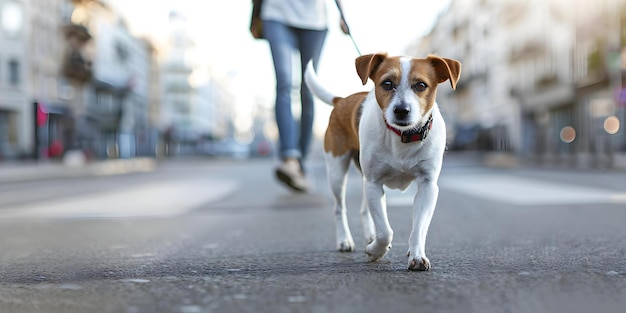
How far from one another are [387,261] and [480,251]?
54 cm

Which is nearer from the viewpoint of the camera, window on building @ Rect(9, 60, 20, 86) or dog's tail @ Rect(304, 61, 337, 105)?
dog's tail @ Rect(304, 61, 337, 105)

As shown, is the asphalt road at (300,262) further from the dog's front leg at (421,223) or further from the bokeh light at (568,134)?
the bokeh light at (568,134)

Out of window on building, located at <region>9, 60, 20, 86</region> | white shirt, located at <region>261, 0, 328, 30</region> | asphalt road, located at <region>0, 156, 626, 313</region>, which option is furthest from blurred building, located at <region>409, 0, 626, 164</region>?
window on building, located at <region>9, 60, 20, 86</region>

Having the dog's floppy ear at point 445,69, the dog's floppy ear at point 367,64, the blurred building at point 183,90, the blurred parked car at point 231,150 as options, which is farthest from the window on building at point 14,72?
the blurred building at point 183,90

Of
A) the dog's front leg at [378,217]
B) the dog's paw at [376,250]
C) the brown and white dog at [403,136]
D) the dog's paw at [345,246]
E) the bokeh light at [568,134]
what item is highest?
the bokeh light at [568,134]

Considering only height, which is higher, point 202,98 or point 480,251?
point 202,98

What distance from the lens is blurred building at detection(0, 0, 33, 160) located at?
32969 millimetres

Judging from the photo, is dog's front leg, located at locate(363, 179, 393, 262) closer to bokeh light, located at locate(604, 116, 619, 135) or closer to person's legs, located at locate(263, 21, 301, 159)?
person's legs, located at locate(263, 21, 301, 159)

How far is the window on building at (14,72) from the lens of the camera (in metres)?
33.9

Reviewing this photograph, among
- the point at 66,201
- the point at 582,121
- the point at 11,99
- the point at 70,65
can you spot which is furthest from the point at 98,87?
the point at 66,201

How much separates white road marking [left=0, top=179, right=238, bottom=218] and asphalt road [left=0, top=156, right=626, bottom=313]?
0.08 meters

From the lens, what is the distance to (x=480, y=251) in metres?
3.19

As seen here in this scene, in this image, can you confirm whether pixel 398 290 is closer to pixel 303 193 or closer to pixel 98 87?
pixel 303 193

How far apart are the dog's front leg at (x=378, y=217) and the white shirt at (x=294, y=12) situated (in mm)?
3384
